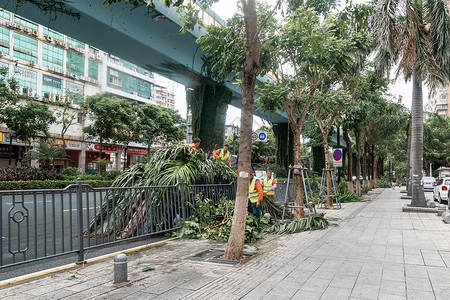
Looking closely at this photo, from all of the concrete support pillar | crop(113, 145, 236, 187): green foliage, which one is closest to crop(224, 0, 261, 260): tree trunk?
crop(113, 145, 236, 187): green foliage

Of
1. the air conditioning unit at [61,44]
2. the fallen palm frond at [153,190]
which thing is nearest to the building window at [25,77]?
the air conditioning unit at [61,44]

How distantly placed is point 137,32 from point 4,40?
24452mm

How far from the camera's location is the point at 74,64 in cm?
3038

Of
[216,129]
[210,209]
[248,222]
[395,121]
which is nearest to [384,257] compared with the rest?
[248,222]

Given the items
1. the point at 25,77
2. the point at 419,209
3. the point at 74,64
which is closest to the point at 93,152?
the point at 25,77

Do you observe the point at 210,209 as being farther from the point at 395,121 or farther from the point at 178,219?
the point at 395,121

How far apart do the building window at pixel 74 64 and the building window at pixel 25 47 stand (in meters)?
2.93

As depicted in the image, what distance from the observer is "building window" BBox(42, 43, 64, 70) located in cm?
3188

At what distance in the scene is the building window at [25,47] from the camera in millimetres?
30312

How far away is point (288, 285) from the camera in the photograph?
4.52 meters

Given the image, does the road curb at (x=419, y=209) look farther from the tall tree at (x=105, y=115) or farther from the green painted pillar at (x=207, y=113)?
the tall tree at (x=105, y=115)

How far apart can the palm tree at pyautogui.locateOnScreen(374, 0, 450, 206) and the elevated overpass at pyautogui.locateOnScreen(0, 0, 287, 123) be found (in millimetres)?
6451

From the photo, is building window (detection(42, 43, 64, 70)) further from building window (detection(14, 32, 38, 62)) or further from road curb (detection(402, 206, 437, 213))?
road curb (detection(402, 206, 437, 213))

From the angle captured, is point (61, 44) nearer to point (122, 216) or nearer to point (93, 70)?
point (93, 70)
